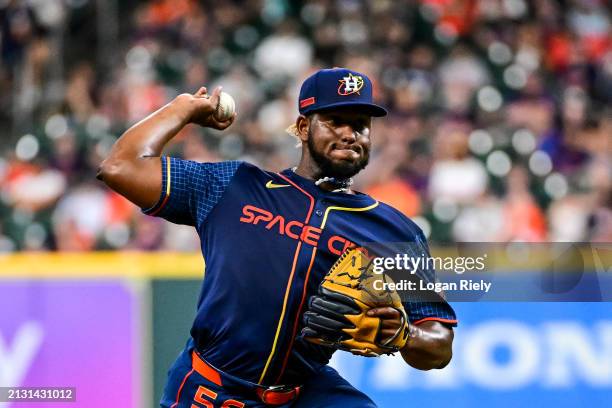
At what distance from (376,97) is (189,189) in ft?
22.5

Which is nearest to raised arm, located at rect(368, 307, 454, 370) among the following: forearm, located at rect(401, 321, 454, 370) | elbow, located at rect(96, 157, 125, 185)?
forearm, located at rect(401, 321, 454, 370)

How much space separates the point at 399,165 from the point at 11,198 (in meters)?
3.86

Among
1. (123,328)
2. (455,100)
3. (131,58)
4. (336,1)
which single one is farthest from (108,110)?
(123,328)

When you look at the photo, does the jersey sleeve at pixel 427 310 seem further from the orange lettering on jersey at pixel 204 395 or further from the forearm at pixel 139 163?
the forearm at pixel 139 163

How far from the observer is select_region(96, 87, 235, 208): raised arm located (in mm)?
4164

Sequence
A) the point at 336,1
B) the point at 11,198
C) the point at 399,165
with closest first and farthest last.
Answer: the point at 399,165
the point at 11,198
the point at 336,1

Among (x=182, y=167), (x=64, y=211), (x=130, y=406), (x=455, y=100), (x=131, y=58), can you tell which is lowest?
(x=130, y=406)

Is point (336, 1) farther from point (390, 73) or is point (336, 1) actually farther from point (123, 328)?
point (123, 328)

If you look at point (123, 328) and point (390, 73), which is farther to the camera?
point (390, 73)

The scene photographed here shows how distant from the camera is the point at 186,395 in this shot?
434cm

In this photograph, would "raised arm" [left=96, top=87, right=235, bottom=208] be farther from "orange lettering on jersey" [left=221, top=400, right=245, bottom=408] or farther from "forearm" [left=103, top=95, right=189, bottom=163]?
"orange lettering on jersey" [left=221, top=400, right=245, bottom=408]

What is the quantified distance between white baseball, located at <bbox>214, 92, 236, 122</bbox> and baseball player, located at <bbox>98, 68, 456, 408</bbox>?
2cm

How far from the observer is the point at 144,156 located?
13.9 ft

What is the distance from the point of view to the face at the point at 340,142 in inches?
173
